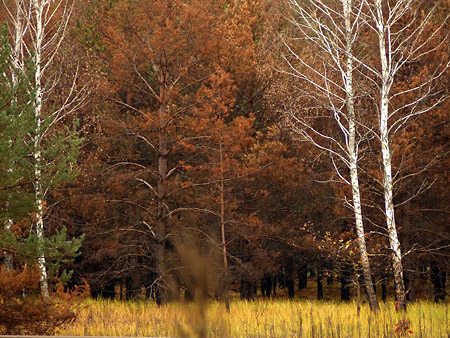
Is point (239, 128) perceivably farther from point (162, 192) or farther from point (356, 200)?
point (356, 200)

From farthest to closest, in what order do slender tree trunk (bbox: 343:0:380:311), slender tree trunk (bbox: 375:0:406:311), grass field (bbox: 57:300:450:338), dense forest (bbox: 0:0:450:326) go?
dense forest (bbox: 0:0:450:326)
slender tree trunk (bbox: 343:0:380:311)
slender tree trunk (bbox: 375:0:406:311)
grass field (bbox: 57:300:450:338)

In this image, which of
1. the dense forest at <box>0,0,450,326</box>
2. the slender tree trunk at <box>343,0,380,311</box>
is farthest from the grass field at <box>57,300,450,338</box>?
the dense forest at <box>0,0,450,326</box>

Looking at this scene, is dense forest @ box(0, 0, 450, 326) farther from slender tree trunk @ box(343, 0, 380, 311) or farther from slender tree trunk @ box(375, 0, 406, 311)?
slender tree trunk @ box(375, 0, 406, 311)

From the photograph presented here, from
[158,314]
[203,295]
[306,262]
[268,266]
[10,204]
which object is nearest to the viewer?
[203,295]

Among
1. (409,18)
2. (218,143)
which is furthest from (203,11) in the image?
(409,18)

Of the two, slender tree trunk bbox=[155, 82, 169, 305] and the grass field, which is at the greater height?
slender tree trunk bbox=[155, 82, 169, 305]

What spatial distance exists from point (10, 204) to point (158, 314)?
4117 mm

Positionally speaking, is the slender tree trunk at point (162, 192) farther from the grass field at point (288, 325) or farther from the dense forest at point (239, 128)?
the grass field at point (288, 325)

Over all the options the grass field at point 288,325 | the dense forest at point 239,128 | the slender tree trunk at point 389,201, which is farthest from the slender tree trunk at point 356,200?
the grass field at point 288,325

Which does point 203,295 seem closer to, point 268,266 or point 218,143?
point 218,143

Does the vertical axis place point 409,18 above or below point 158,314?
above

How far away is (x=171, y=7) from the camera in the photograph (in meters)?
18.6

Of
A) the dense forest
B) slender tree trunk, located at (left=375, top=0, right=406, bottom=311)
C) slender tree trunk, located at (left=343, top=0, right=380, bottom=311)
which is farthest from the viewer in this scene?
the dense forest

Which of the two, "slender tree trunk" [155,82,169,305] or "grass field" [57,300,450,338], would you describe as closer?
"grass field" [57,300,450,338]
